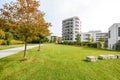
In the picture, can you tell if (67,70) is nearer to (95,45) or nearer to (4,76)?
(4,76)

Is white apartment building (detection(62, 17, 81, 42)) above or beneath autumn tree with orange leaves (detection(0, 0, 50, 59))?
above

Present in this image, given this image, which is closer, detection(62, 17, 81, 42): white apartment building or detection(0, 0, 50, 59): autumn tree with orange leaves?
detection(0, 0, 50, 59): autumn tree with orange leaves

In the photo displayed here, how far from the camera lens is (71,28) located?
9800 centimetres

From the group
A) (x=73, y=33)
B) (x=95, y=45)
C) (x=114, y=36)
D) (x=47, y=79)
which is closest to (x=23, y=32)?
(x=47, y=79)

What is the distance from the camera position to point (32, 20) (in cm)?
1132

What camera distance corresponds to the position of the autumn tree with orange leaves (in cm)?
1089

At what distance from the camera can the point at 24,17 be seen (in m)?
11.1

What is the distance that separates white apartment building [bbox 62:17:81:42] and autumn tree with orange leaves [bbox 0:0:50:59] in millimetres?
84282

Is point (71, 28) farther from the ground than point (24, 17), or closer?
farther from the ground

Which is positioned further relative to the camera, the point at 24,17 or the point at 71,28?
the point at 71,28

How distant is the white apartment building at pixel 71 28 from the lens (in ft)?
318

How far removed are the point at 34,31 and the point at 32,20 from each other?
3.18ft

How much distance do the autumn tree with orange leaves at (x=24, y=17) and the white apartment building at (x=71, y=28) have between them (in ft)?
277

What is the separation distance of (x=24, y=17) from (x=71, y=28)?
288ft
